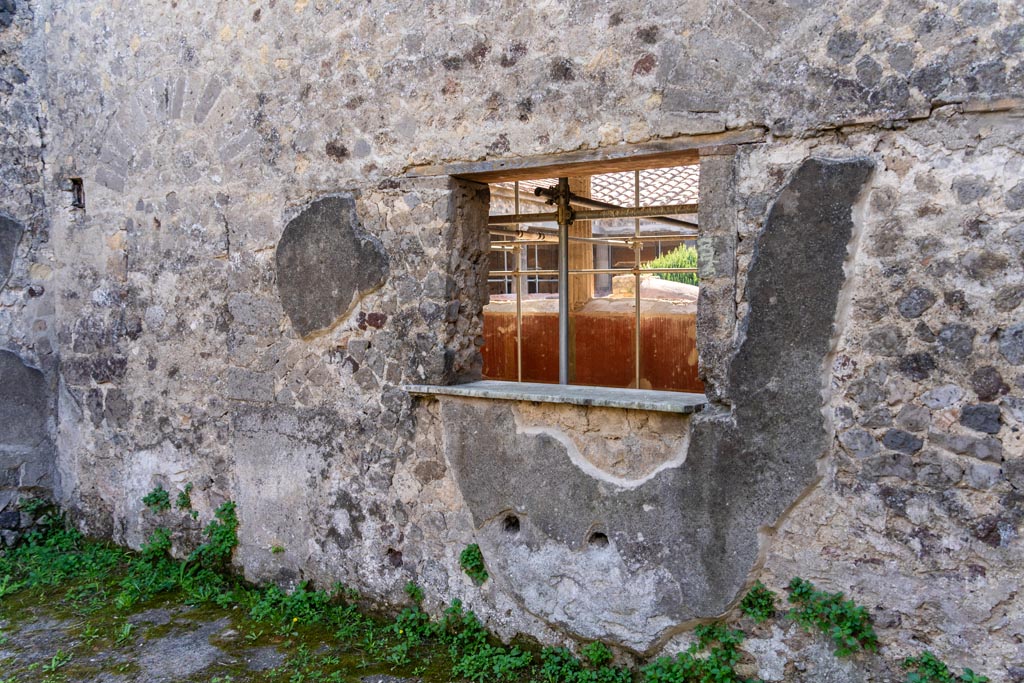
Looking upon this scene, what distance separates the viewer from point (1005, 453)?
2.51 m

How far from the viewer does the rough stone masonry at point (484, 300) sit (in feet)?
8.46

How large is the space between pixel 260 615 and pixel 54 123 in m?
3.16

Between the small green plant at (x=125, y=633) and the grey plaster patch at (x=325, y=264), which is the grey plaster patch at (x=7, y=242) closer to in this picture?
the grey plaster patch at (x=325, y=264)

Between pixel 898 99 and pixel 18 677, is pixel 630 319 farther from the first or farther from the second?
pixel 18 677

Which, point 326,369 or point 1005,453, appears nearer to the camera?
point 1005,453

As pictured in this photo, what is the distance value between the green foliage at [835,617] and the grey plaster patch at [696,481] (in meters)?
0.21

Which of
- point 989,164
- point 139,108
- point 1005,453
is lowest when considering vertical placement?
point 1005,453

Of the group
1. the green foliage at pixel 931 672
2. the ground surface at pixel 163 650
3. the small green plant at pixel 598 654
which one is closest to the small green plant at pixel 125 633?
the ground surface at pixel 163 650

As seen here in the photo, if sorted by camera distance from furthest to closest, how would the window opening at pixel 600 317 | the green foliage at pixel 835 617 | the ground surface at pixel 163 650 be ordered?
1. the window opening at pixel 600 317
2. the ground surface at pixel 163 650
3. the green foliage at pixel 835 617

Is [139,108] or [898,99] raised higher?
[139,108]

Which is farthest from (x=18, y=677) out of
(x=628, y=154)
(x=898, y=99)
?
(x=898, y=99)

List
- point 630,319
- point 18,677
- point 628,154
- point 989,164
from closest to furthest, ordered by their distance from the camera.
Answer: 1. point 989,164
2. point 628,154
3. point 18,677
4. point 630,319

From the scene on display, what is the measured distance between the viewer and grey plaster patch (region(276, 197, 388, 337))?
3.73 m

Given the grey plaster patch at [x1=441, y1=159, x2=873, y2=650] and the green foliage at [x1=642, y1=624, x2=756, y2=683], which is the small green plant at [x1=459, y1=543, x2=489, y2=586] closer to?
the grey plaster patch at [x1=441, y1=159, x2=873, y2=650]
